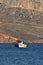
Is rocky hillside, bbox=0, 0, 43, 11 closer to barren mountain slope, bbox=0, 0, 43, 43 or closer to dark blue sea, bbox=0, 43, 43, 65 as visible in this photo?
barren mountain slope, bbox=0, 0, 43, 43

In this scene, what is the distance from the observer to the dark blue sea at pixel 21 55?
82.1 meters

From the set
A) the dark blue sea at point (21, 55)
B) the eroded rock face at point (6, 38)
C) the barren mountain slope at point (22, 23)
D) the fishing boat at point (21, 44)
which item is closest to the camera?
the dark blue sea at point (21, 55)

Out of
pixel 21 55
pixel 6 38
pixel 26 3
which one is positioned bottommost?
pixel 26 3

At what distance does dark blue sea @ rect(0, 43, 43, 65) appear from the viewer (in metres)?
82.1

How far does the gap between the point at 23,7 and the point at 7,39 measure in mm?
25714

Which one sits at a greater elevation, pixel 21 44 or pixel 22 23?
pixel 21 44

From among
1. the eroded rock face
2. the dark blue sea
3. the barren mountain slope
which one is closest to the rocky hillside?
the barren mountain slope

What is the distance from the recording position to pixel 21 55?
9169 cm

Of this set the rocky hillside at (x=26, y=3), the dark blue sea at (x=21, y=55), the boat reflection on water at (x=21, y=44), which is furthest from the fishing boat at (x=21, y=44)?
the rocky hillside at (x=26, y=3)

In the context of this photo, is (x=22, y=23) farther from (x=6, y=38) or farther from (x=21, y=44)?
(x=21, y=44)

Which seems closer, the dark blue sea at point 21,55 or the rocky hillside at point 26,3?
the dark blue sea at point 21,55

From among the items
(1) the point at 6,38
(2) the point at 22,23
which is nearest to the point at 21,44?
(1) the point at 6,38

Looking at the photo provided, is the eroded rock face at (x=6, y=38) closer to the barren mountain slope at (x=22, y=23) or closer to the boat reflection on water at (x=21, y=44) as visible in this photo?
the barren mountain slope at (x=22, y=23)

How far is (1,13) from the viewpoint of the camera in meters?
123
